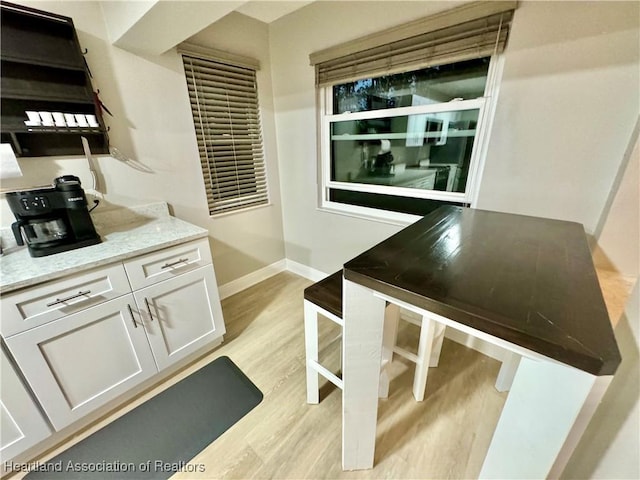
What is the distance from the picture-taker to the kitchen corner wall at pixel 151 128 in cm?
149

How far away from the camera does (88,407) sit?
133cm

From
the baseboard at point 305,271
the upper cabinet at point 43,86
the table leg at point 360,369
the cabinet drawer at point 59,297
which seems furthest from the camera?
the baseboard at point 305,271

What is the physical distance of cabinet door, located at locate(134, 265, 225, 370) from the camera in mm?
1474

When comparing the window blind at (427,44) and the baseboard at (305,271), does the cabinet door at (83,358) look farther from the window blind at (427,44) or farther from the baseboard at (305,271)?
the window blind at (427,44)

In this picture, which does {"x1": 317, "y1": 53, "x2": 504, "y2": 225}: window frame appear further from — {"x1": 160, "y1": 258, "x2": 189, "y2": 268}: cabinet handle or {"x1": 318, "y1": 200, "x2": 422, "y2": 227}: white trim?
{"x1": 160, "y1": 258, "x2": 189, "y2": 268}: cabinet handle

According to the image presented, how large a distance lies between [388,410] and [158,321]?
143cm

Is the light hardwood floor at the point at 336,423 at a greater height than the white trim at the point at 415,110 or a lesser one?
lesser

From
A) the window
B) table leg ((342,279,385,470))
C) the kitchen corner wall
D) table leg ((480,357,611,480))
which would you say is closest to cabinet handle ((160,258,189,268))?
the kitchen corner wall

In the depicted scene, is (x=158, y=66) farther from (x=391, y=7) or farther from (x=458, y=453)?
(x=458, y=453)

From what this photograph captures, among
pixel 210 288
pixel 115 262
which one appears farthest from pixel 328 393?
pixel 115 262

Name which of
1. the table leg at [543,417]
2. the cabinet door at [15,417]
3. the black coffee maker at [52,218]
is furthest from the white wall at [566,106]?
the cabinet door at [15,417]

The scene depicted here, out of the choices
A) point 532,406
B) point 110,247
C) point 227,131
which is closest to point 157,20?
point 227,131

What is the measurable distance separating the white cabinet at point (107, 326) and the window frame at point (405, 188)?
1266mm

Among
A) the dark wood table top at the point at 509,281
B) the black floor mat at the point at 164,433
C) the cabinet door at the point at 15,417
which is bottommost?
the black floor mat at the point at 164,433
